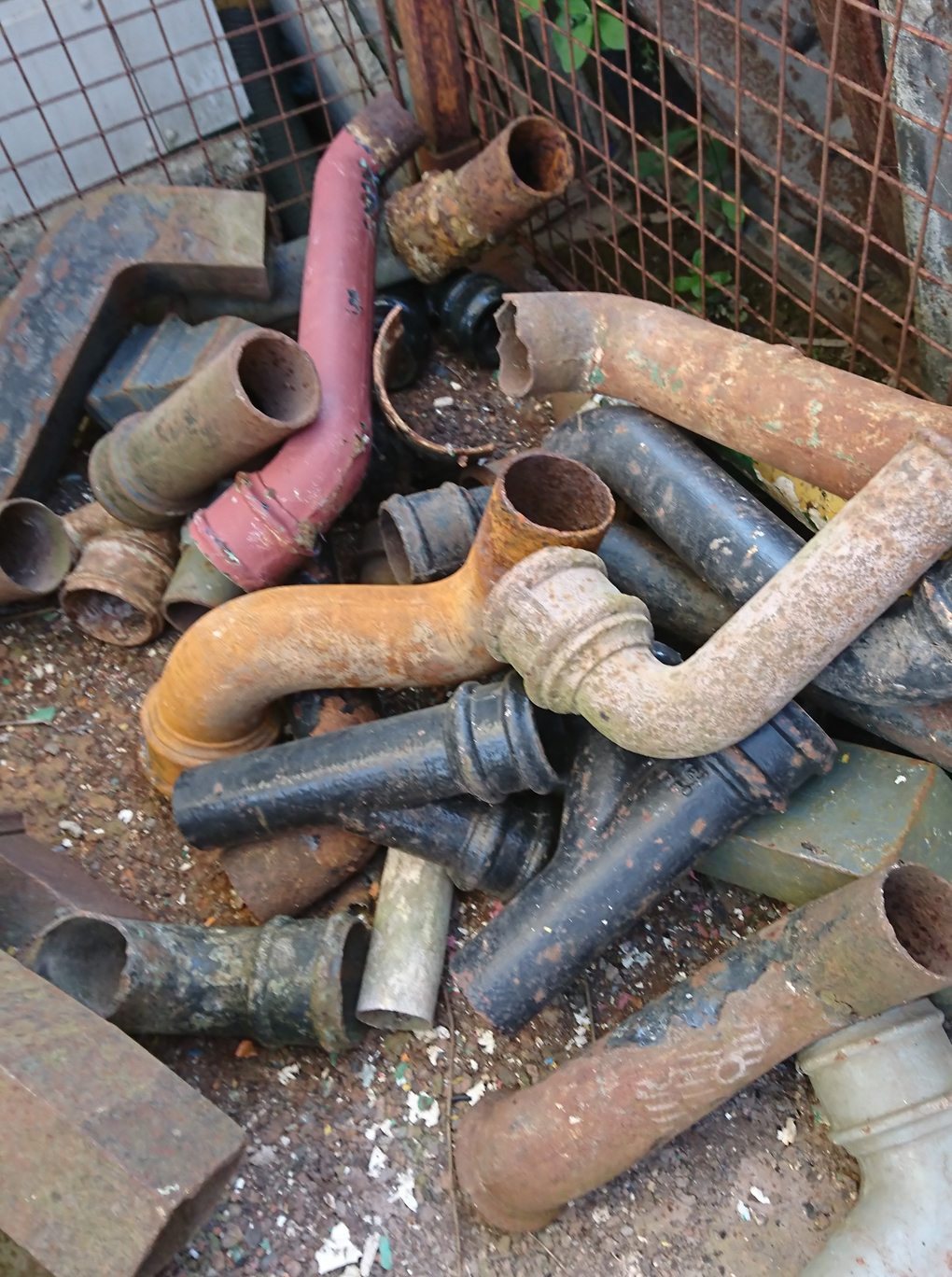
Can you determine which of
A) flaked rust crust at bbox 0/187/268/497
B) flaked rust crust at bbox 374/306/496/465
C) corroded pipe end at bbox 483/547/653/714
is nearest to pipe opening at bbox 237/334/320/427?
flaked rust crust at bbox 374/306/496/465

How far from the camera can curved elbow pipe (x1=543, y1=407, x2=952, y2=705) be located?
5.95 ft

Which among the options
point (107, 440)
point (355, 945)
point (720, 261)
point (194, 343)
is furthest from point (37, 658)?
point (720, 261)

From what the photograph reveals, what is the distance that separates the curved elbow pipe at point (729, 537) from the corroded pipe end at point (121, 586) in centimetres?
120

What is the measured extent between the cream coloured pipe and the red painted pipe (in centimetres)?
170

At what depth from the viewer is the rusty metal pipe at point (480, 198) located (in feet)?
9.70

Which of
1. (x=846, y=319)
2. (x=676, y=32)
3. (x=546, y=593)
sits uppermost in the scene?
(x=676, y=32)

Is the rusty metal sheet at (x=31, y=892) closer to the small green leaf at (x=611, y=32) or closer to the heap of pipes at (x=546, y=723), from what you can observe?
the heap of pipes at (x=546, y=723)

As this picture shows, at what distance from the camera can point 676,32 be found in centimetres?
297

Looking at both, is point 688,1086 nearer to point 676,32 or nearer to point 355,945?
point 355,945

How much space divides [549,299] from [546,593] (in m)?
0.94

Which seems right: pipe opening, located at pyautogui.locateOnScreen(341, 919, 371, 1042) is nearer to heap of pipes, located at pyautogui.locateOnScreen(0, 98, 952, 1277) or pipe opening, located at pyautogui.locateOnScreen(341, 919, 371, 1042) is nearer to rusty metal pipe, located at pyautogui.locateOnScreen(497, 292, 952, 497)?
heap of pipes, located at pyautogui.locateOnScreen(0, 98, 952, 1277)

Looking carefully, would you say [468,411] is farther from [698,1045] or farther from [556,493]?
[698,1045]

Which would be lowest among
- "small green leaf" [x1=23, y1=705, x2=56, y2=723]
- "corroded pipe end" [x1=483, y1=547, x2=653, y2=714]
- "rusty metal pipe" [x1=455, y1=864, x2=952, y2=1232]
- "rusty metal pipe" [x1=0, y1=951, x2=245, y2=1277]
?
"rusty metal pipe" [x1=455, y1=864, x2=952, y2=1232]

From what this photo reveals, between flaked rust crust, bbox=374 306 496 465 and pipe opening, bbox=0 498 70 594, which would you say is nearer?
flaked rust crust, bbox=374 306 496 465
